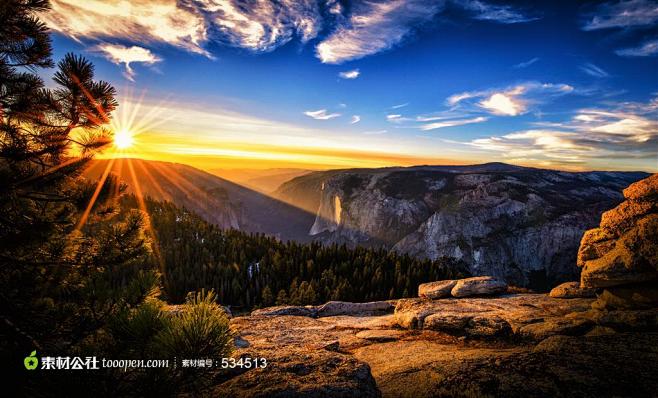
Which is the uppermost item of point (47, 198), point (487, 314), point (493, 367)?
point (47, 198)

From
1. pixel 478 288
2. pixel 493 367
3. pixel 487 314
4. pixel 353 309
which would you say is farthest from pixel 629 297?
pixel 353 309

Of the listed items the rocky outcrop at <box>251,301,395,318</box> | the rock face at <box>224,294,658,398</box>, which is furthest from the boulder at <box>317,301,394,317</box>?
the rock face at <box>224,294,658,398</box>

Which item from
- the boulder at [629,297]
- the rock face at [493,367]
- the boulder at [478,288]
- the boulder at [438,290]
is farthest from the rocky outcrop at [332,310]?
the boulder at [629,297]

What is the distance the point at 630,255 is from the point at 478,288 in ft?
50.9

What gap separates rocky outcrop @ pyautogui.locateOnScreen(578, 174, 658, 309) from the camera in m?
13.5

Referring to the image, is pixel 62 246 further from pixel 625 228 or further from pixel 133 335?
pixel 625 228

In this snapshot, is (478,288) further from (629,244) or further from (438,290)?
(629,244)

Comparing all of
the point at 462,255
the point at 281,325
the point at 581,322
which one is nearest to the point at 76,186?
the point at 281,325

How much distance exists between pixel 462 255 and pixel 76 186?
181 meters

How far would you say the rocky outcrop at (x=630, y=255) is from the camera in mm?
13484

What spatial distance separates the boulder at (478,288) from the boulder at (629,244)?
1227 cm

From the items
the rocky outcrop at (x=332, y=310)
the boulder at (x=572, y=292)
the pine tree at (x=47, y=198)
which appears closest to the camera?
the pine tree at (x=47, y=198)

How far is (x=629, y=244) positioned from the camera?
1405 centimetres

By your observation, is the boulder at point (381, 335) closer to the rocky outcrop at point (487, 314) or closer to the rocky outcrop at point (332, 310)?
the rocky outcrop at point (487, 314)
